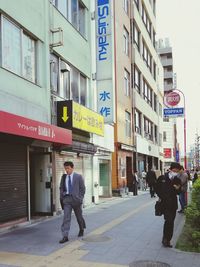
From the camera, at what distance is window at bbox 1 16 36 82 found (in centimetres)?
1180

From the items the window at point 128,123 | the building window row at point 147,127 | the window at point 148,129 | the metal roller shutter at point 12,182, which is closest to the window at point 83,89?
the metal roller shutter at point 12,182

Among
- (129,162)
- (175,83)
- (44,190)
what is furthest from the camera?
(175,83)

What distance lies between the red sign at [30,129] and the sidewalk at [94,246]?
8.37 feet

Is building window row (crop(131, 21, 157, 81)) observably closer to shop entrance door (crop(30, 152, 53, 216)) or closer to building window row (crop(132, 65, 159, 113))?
building window row (crop(132, 65, 159, 113))

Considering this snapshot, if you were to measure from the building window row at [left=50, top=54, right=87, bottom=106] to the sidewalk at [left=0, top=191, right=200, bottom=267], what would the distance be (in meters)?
5.42

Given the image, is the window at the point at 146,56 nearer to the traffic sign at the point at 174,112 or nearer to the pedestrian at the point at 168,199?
the traffic sign at the point at 174,112

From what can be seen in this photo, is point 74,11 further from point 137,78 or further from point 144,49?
point 144,49

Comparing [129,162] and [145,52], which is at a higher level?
[145,52]

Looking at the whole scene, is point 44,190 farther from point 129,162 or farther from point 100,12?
point 129,162

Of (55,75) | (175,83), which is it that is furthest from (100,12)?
(175,83)

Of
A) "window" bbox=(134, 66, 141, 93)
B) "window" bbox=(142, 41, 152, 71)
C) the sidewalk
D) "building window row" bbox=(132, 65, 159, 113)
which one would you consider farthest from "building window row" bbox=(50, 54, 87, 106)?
"window" bbox=(142, 41, 152, 71)

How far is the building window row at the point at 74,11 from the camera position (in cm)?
1662

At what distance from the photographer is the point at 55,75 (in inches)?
622

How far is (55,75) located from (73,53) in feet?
6.76
